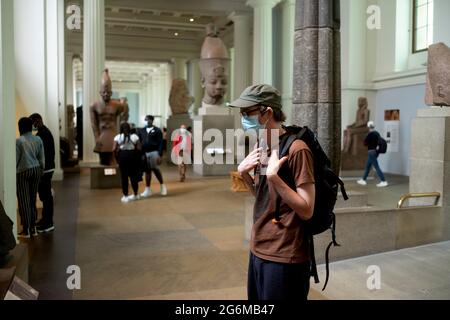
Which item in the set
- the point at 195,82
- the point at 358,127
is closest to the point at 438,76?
the point at 358,127

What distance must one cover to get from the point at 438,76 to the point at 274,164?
4.95m

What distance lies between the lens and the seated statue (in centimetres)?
1416

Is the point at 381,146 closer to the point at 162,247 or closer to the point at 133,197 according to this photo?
the point at 133,197

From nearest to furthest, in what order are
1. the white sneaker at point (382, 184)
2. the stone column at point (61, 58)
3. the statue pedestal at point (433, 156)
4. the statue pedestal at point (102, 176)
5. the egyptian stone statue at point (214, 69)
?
the statue pedestal at point (433, 156), the statue pedestal at point (102, 176), the white sneaker at point (382, 184), the egyptian stone statue at point (214, 69), the stone column at point (61, 58)

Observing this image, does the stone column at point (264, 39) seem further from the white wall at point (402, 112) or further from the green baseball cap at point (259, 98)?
the green baseball cap at point (259, 98)

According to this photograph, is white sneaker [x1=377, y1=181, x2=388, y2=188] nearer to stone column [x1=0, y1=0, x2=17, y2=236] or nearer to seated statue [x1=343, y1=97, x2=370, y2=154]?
seated statue [x1=343, y1=97, x2=370, y2=154]

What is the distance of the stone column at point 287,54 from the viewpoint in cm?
1961

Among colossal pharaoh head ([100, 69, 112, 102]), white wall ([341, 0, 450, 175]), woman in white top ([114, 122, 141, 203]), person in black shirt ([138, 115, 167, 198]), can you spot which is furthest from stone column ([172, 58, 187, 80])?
woman in white top ([114, 122, 141, 203])

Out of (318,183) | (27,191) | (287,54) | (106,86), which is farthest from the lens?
(287,54)

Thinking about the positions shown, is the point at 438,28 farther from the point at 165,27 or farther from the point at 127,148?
the point at 165,27

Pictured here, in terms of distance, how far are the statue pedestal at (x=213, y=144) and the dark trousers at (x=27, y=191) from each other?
7.55 meters

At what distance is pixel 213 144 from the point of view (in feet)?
45.9

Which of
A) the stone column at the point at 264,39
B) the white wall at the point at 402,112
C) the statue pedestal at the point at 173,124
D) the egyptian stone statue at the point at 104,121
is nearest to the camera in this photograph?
the egyptian stone statue at the point at 104,121

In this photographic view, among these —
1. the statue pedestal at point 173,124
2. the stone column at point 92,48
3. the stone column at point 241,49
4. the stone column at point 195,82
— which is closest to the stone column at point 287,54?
the stone column at point 241,49
